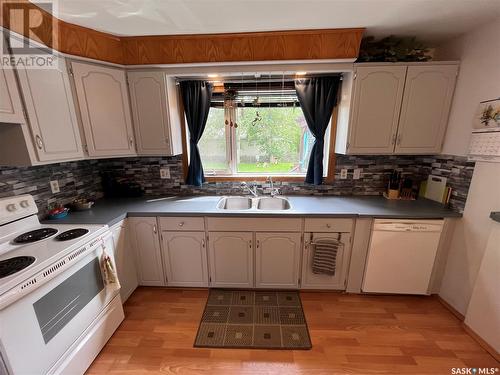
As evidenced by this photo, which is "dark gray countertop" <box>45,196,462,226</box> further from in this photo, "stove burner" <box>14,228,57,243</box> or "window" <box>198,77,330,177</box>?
"window" <box>198,77,330,177</box>

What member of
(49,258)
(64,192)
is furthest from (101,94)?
(49,258)

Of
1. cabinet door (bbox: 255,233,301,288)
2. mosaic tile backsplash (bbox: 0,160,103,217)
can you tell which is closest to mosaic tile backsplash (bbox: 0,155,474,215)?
mosaic tile backsplash (bbox: 0,160,103,217)

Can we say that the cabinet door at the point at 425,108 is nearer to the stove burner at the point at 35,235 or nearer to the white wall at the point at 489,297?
the white wall at the point at 489,297

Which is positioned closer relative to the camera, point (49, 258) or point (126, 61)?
point (49, 258)

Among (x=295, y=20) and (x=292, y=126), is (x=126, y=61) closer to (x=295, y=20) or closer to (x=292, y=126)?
(x=295, y=20)

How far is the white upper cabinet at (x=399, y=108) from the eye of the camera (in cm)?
181

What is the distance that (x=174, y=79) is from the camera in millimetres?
2111

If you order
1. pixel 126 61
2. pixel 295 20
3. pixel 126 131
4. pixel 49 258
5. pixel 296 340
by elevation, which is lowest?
pixel 296 340

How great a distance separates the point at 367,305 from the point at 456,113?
1878 millimetres

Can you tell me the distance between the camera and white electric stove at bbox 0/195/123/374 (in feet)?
3.24

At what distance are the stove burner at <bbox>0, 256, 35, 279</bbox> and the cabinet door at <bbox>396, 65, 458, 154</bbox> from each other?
2804mm

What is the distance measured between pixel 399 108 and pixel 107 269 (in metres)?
2.74
